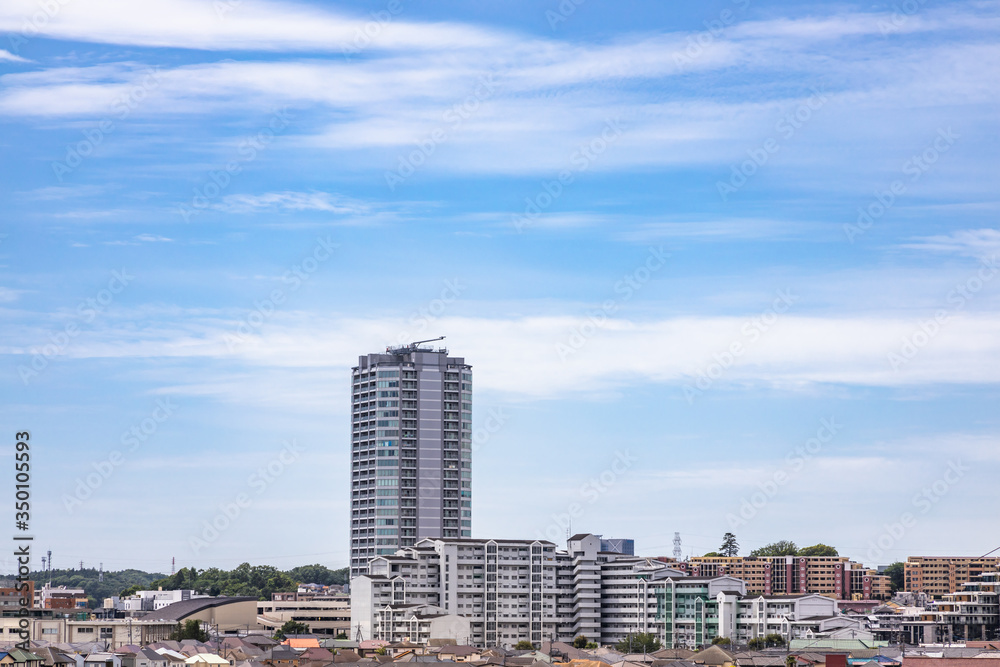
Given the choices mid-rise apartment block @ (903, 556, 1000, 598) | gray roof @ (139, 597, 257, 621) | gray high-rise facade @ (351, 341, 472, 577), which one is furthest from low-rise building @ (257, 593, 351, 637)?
mid-rise apartment block @ (903, 556, 1000, 598)

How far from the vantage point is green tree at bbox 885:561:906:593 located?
166125mm

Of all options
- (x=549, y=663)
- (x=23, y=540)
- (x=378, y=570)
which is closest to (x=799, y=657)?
(x=549, y=663)

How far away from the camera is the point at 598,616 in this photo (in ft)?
343

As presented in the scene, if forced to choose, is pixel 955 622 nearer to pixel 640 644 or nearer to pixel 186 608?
pixel 640 644

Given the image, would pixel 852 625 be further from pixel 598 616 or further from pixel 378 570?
pixel 378 570

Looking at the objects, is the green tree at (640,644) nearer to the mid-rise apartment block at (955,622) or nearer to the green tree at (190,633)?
the mid-rise apartment block at (955,622)

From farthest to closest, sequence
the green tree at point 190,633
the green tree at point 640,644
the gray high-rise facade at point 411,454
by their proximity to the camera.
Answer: the gray high-rise facade at point 411,454, the green tree at point 190,633, the green tree at point 640,644

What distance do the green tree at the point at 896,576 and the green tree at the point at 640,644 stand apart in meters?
74.8

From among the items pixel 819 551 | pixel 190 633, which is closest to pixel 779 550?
pixel 819 551

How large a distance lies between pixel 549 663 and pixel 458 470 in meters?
50.7

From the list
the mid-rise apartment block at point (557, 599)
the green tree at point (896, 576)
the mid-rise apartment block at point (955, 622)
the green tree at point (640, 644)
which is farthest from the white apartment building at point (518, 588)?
the green tree at point (896, 576)

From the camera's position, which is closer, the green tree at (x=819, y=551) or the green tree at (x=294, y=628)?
the green tree at (x=294, y=628)

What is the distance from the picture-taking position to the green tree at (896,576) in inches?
6540

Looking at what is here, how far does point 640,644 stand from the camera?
315 ft
